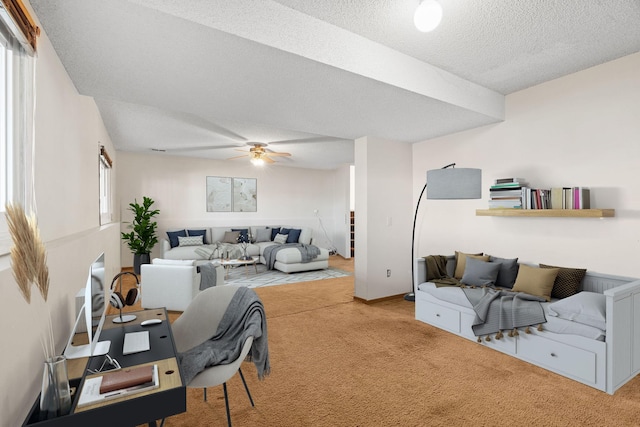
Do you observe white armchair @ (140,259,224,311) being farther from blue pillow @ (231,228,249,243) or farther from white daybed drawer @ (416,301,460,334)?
blue pillow @ (231,228,249,243)

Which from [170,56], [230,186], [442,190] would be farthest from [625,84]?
[230,186]

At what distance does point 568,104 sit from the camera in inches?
122

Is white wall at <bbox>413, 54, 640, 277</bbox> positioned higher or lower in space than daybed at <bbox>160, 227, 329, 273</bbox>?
higher

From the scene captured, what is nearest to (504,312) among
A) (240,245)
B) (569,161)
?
(569,161)

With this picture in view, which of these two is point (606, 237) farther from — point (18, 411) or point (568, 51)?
point (18, 411)

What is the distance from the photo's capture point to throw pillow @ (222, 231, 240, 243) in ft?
23.4

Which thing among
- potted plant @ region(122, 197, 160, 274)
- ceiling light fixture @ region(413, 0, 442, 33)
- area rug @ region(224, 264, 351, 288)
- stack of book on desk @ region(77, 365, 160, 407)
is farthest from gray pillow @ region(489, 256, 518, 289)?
potted plant @ region(122, 197, 160, 274)

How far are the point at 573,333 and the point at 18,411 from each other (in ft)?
10.9

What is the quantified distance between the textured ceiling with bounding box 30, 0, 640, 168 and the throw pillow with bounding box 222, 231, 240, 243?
12.7 ft

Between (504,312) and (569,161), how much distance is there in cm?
168

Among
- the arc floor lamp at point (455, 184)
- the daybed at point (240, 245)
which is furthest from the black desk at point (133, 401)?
the daybed at point (240, 245)

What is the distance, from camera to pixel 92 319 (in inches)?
55.4

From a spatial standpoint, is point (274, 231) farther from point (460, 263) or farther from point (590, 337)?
point (590, 337)

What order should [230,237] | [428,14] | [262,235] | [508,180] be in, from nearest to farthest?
1. [428,14]
2. [508,180]
3. [230,237]
4. [262,235]
